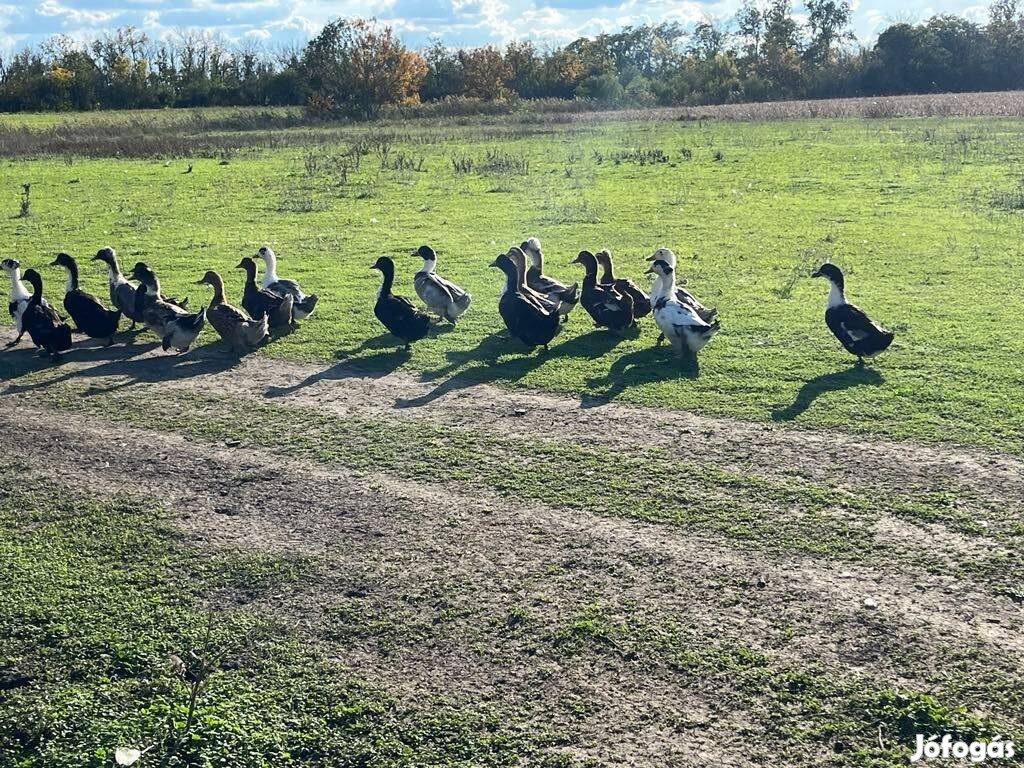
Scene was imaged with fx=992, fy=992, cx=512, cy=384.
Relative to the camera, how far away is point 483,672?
219 inches

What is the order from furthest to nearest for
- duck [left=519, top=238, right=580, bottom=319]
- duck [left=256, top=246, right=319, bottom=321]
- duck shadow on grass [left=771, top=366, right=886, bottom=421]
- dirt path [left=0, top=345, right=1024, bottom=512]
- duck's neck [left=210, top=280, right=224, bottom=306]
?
1. duck [left=256, top=246, right=319, bottom=321]
2. duck [left=519, top=238, right=580, bottom=319]
3. duck's neck [left=210, top=280, right=224, bottom=306]
4. duck shadow on grass [left=771, top=366, right=886, bottom=421]
5. dirt path [left=0, top=345, right=1024, bottom=512]

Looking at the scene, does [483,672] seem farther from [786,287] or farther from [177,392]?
[786,287]

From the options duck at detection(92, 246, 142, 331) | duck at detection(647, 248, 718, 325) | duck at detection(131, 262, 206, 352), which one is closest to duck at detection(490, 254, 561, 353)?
duck at detection(647, 248, 718, 325)

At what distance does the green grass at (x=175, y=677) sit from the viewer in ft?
16.5

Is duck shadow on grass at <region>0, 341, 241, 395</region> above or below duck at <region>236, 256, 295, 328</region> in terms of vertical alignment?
below

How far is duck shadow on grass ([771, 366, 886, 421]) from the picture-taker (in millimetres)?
9289

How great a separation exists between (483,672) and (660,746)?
111 centimetres

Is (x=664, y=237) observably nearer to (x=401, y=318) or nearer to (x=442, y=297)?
(x=442, y=297)

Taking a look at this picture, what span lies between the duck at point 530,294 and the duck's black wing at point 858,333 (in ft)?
10.3

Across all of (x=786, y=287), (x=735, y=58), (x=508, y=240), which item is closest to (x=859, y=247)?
(x=786, y=287)

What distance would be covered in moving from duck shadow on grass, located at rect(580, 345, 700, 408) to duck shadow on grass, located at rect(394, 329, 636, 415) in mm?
516

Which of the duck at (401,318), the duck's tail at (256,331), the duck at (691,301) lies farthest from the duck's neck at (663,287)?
the duck's tail at (256,331)

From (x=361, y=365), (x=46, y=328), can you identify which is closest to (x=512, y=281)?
(x=361, y=365)

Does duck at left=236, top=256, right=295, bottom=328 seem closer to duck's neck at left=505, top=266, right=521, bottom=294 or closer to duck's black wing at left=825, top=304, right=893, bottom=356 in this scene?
duck's neck at left=505, top=266, right=521, bottom=294
